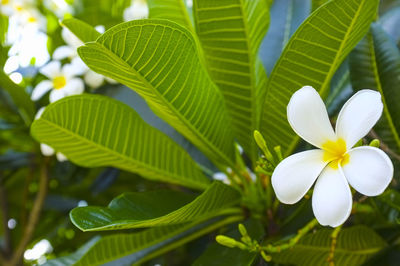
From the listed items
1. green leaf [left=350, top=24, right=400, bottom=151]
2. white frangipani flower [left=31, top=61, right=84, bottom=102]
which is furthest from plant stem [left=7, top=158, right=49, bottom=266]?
green leaf [left=350, top=24, right=400, bottom=151]

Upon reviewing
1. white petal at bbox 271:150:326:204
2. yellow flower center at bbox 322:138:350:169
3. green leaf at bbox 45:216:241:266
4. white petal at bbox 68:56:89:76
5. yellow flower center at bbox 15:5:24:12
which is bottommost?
green leaf at bbox 45:216:241:266

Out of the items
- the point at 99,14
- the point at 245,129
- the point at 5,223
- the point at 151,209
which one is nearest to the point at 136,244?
the point at 151,209

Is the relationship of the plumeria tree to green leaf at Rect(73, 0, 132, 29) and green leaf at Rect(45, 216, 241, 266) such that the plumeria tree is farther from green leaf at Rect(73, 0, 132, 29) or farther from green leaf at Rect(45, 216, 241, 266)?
green leaf at Rect(73, 0, 132, 29)

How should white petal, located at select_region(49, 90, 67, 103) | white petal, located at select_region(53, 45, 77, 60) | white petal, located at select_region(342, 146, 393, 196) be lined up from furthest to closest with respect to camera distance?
white petal, located at select_region(53, 45, 77, 60)
white petal, located at select_region(49, 90, 67, 103)
white petal, located at select_region(342, 146, 393, 196)

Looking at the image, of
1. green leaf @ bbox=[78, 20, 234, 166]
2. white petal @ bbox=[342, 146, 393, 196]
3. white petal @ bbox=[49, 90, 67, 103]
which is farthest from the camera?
white petal @ bbox=[49, 90, 67, 103]

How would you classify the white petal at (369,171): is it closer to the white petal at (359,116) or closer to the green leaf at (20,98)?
the white petal at (359,116)

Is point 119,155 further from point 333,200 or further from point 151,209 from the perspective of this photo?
point 333,200

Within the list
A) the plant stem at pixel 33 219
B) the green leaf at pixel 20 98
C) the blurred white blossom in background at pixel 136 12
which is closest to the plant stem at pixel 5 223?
the plant stem at pixel 33 219
